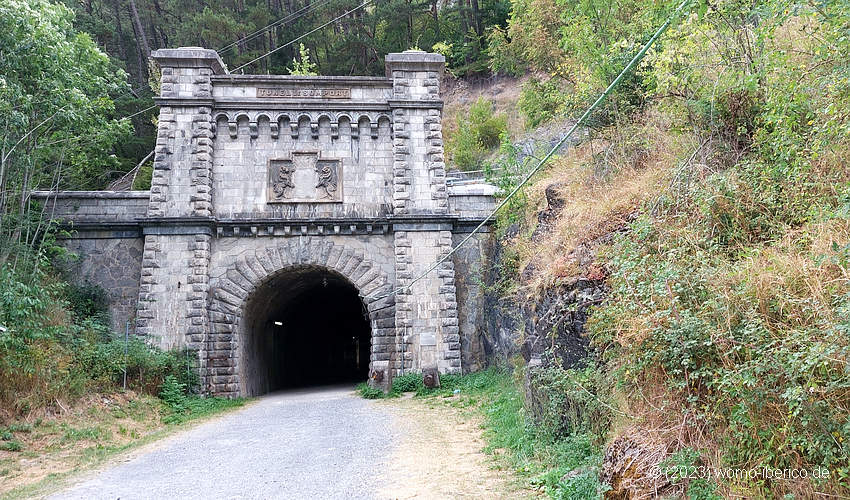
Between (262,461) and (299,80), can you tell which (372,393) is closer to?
(262,461)

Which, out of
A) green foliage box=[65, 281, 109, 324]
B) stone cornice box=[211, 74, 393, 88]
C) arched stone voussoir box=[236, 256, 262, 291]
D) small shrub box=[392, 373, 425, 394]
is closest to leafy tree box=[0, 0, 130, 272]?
green foliage box=[65, 281, 109, 324]

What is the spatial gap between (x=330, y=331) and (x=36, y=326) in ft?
66.0

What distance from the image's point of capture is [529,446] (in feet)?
21.8

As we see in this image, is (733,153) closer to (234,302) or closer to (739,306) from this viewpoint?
(739,306)

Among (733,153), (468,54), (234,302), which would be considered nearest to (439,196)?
(234,302)

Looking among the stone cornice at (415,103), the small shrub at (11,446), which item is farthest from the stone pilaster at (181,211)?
the small shrub at (11,446)

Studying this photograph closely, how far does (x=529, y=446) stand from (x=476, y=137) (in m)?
22.0

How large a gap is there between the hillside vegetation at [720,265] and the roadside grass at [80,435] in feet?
20.7

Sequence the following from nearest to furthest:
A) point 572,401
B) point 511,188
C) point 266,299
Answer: point 572,401, point 511,188, point 266,299

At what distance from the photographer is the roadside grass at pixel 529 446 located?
196 inches

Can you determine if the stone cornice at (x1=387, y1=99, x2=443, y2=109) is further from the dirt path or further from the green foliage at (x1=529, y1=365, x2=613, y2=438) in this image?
the green foliage at (x1=529, y1=365, x2=613, y2=438)

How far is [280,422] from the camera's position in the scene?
34.2ft

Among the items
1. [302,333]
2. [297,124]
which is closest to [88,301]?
[297,124]

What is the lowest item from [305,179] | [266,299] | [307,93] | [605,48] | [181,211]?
[266,299]
